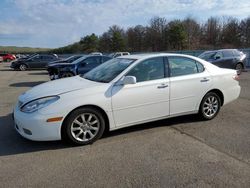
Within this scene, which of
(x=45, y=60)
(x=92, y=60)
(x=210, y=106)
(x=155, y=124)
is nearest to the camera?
(x=155, y=124)

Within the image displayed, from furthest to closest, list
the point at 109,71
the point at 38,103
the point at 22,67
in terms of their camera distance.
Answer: the point at 22,67 < the point at 109,71 < the point at 38,103

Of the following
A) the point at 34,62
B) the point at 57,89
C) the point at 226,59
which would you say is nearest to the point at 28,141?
the point at 57,89

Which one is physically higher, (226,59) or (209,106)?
(226,59)

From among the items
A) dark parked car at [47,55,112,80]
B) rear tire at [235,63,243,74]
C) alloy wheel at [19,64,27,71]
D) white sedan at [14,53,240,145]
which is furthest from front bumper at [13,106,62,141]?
alloy wheel at [19,64,27,71]

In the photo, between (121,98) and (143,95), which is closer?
(121,98)

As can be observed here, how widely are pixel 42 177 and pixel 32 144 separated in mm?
1282

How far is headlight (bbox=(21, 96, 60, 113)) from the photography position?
14.5 ft

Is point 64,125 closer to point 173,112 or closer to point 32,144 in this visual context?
point 32,144

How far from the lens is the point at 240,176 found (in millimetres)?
3473

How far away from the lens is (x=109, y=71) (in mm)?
5375

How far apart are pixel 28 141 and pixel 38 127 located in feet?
2.33

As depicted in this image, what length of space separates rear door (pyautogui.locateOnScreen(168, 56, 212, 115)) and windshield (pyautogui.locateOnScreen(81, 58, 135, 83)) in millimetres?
941

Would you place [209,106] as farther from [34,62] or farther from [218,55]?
[34,62]

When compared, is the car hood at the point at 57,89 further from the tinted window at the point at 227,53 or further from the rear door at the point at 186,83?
the tinted window at the point at 227,53
